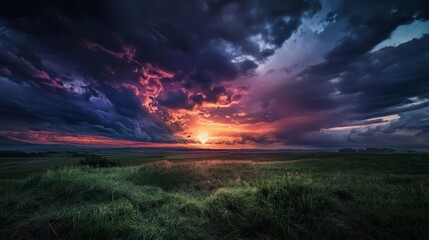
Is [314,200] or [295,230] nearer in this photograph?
[295,230]

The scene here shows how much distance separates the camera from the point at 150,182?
48.3 feet

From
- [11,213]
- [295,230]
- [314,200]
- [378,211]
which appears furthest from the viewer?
[11,213]

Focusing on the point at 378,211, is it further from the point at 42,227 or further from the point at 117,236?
the point at 42,227

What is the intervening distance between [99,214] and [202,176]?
10.5 metres

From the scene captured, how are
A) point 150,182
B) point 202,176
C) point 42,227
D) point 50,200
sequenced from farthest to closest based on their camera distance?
point 202,176 < point 150,182 < point 50,200 < point 42,227

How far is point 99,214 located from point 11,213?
3043 millimetres

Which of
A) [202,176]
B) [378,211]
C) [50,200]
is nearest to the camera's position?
[378,211]

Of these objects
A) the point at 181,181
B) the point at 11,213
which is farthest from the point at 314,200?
the point at 181,181

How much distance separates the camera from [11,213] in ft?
21.9

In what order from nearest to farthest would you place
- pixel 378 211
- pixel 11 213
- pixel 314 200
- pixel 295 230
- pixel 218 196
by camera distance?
pixel 295 230 → pixel 378 211 → pixel 314 200 → pixel 11 213 → pixel 218 196

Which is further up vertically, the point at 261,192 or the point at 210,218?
the point at 261,192

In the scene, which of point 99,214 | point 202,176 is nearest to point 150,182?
point 202,176

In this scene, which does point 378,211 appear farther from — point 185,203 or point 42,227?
point 42,227

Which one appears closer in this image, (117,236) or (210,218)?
(117,236)
